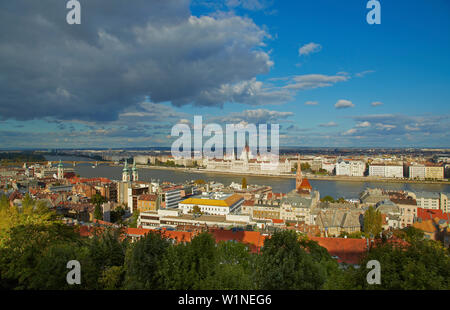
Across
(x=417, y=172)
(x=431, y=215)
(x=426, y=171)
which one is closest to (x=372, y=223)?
(x=431, y=215)

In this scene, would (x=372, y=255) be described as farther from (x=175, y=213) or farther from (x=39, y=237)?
(x=175, y=213)

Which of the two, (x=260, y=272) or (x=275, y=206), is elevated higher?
(x=260, y=272)

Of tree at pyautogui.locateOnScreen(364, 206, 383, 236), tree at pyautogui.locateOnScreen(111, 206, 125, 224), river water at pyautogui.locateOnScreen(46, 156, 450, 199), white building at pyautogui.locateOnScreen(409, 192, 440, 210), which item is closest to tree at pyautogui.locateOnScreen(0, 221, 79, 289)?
tree at pyautogui.locateOnScreen(364, 206, 383, 236)

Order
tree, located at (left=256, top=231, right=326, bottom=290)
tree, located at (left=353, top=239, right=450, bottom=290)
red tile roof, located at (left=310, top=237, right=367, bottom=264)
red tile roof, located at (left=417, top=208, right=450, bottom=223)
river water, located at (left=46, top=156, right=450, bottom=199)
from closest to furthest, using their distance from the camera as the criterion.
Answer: tree, located at (left=353, top=239, right=450, bottom=290) → tree, located at (left=256, top=231, right=326, bottom=290) → red tile roof, located at (left=310, top=237, right=367, bottom=264) → red tile roof, located at (left=417, top=208, right=450, bottom=223) → river water, located at (left=46, top=156, right=450, bottom=199)

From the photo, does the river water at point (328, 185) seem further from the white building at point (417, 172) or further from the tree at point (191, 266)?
the tree at point (191, 266)

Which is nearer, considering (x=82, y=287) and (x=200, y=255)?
(x=82, y=287)

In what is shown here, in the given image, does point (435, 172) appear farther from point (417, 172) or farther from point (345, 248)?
point (345, 248)

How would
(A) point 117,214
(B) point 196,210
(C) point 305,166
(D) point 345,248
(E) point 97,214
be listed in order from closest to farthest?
1. (D) point 345,248
2. (E) point 97,214
3. (B) point 196,210
4. (A) point 117,214
5. (C) point 305,166

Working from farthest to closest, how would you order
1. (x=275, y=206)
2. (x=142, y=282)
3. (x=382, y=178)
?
(x=382, y=178)
(x=275, y=206)
(x=142, y=282)

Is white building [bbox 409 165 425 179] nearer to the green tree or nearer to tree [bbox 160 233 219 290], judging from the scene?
tree [bbox 160 233 219 290]

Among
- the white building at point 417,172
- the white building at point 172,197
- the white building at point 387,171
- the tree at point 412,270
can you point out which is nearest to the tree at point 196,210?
the white building at point 172,197
